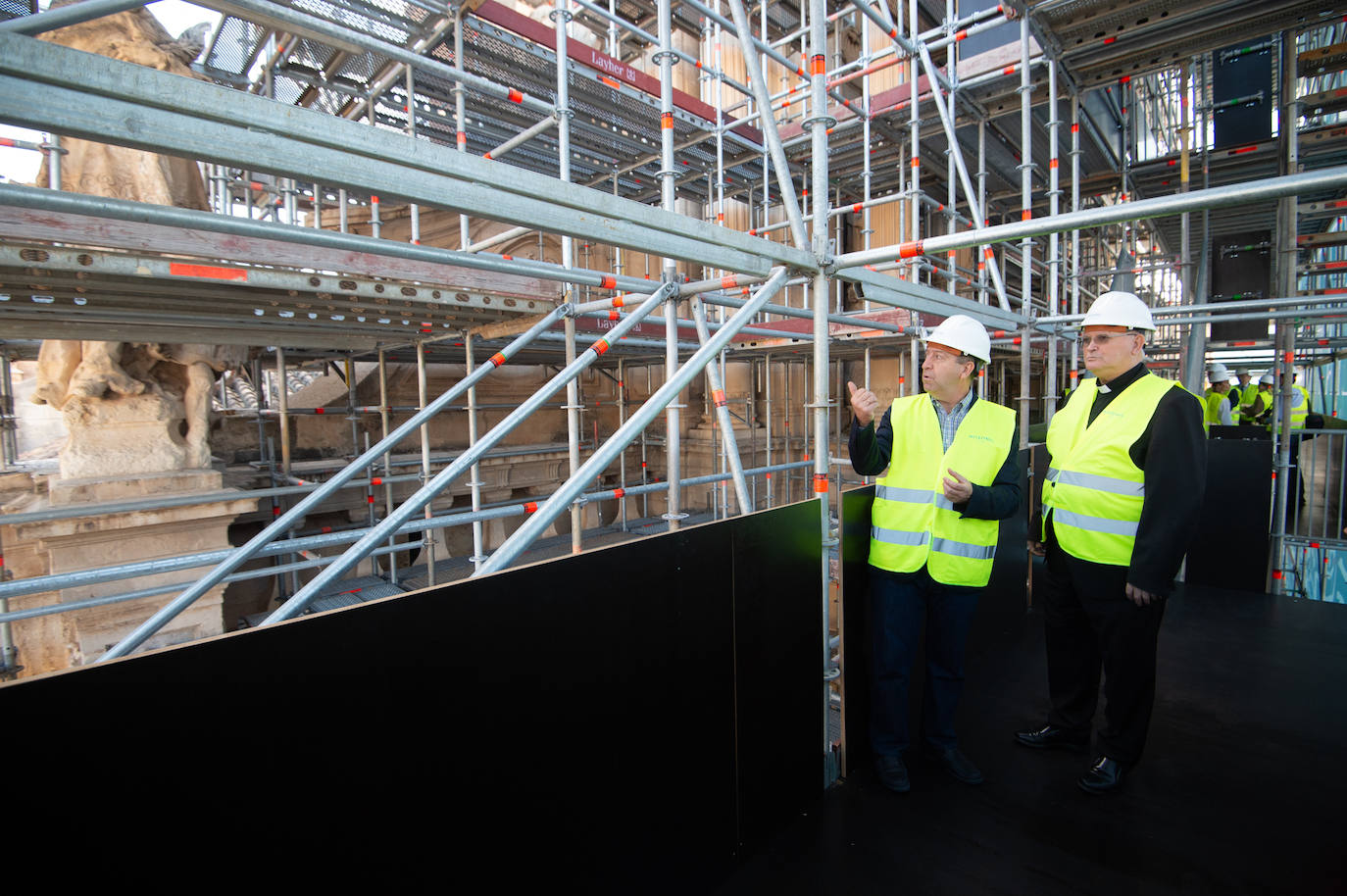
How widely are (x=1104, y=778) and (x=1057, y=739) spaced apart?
1.18ft

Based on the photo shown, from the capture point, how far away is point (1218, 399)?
8.27m

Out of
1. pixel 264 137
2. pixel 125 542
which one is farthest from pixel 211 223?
pixel 125 542

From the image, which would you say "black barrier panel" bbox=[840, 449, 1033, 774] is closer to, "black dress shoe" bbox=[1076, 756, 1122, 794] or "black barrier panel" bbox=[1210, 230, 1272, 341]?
"black dress shoe" bbox=[1076, 756, 1122, 794]

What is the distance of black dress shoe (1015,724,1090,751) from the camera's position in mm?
2928

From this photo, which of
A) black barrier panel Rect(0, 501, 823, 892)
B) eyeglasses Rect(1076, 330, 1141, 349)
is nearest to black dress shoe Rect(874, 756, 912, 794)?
black barrier panel Rect(0, 501, 823, 892)

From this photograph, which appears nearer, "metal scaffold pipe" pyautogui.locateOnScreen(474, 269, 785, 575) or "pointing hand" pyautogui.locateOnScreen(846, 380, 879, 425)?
"metal scaffold pipe" pyautogui.locateOnScreen(474, 269, 785, 575)

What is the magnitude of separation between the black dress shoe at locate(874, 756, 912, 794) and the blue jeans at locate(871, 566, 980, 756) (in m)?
0.03

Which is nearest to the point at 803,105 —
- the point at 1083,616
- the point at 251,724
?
the point at 1083,616

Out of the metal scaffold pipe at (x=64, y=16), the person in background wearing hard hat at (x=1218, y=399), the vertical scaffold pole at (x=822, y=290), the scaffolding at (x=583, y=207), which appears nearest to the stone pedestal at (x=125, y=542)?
the scaffolding at (x=583, y=207)

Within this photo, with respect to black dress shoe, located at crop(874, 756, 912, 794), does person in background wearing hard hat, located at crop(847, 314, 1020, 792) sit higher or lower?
higher

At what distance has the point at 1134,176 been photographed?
845 centimetres

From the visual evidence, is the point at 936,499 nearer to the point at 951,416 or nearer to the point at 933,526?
the point at 933,526

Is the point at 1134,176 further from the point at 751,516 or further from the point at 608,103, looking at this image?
the point at 751,516

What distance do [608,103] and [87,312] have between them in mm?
4726
